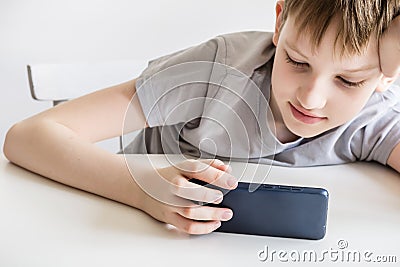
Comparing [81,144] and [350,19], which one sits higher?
[350,19]

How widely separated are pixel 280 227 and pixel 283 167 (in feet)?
0.62

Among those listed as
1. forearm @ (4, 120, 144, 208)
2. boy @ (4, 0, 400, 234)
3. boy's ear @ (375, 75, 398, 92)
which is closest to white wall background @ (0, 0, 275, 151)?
boy @ (4, 0, 400, 234)

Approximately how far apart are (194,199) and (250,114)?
0.23 m

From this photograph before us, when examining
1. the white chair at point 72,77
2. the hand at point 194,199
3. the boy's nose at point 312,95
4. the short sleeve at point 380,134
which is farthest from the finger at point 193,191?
the white chair at point 72,77

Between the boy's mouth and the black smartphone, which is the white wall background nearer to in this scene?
the boy's mouth

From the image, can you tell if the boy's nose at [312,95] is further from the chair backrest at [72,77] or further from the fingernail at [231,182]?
the chair backrest at [72,77]

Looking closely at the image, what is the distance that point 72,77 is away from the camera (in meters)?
1.06

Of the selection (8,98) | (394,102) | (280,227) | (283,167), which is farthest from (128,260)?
(8,98)

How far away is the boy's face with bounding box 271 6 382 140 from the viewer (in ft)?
2.35

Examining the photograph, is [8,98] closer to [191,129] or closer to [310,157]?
[191,129]

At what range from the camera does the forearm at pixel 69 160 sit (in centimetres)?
71

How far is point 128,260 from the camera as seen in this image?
0.60 metres

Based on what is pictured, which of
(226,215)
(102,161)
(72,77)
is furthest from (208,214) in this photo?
(72,77)

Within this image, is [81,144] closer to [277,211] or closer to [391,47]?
[277,211]
